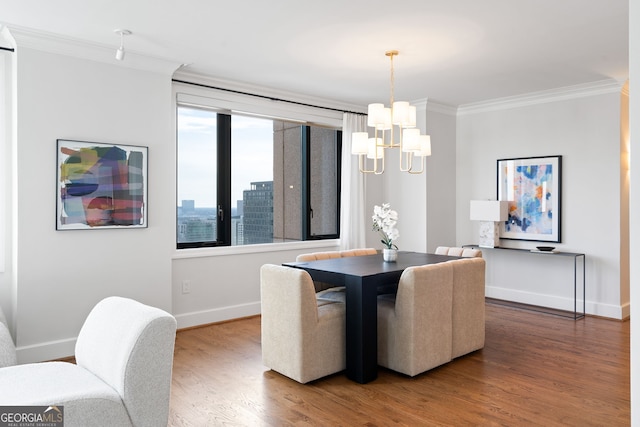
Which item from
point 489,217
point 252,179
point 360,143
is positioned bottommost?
point 489,217

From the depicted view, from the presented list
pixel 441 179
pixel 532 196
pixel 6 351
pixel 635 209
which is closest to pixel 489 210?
pixel 532 196

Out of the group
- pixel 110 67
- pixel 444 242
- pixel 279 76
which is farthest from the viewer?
pixel 444 242

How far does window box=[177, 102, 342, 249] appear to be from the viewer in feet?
17.0

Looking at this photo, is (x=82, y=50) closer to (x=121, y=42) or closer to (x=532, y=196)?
(x=121, y=42)

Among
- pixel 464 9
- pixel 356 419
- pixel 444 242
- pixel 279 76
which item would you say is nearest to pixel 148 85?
pixel 279 76

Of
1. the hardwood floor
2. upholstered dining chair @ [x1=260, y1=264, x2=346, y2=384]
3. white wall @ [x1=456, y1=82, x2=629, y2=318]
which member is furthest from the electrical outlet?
white wall @ [x1=456, y1=82, x2=629, y2=318]

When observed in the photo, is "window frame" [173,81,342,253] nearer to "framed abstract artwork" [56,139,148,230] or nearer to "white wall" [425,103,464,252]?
"framed abstract artwork" [56,139,148,230]

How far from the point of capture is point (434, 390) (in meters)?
3.33

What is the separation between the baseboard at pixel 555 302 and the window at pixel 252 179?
2.24m

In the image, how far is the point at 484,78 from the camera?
16.9ft

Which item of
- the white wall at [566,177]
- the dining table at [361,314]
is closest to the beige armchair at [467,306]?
the dining table at [361,314]

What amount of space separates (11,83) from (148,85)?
1057 millimetres

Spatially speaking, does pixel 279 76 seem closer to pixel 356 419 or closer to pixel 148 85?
pixel 148 85

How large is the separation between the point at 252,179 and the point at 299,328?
270 cm
